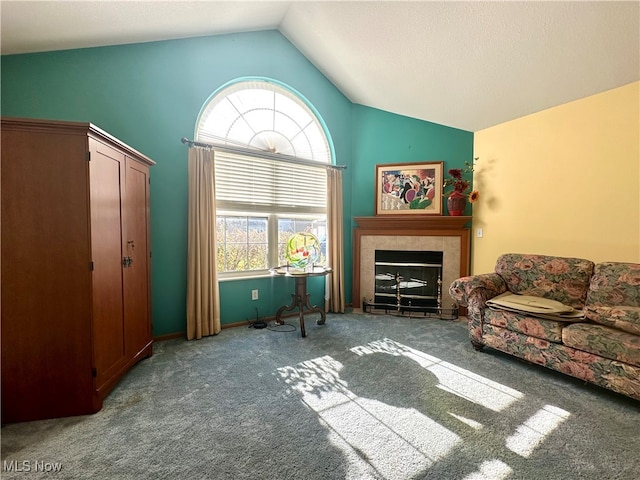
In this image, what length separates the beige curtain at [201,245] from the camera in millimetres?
2828

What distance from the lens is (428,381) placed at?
2.05 m

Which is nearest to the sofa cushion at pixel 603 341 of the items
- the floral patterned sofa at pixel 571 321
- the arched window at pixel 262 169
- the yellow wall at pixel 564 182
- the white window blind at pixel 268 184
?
the floral patterned sofa at pixel 571 321

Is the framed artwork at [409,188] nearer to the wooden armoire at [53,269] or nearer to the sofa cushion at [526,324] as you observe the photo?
the sofa cushion at [526,324]

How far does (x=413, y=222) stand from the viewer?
3729mm

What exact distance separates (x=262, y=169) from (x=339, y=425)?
9.01ft

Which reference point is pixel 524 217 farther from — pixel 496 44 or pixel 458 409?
pixel 458 409

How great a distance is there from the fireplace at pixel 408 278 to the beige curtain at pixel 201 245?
86.3 inches

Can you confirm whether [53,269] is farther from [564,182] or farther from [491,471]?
[564,182]

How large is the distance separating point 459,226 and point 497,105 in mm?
1406

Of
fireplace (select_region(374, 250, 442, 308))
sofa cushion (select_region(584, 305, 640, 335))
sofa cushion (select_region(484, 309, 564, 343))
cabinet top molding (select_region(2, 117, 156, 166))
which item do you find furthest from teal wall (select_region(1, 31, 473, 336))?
sofa cushion (select_region(584, 305, 640, 335))

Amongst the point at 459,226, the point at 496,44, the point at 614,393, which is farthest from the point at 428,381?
the point at 496,44

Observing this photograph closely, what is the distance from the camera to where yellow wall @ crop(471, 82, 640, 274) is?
95.4 inches

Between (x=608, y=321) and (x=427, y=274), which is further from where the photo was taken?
(x=427, y=274)

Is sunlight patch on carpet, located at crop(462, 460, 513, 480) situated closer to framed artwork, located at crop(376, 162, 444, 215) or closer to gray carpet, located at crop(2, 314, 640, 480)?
gray carpet, located at crop(2, 314, 640, 480)
